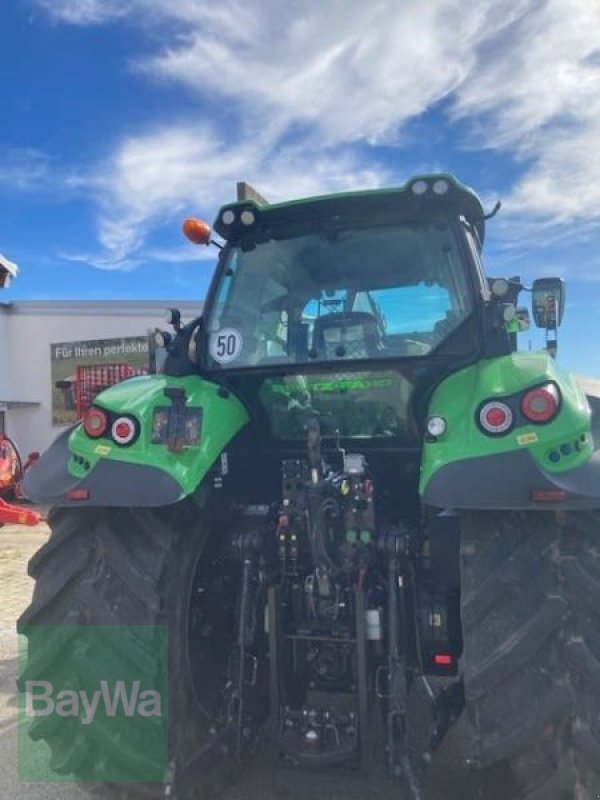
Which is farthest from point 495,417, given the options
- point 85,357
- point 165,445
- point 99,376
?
point 85,357

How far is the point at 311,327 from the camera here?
10.5ft

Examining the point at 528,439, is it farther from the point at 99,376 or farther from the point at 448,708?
the point at 99,376

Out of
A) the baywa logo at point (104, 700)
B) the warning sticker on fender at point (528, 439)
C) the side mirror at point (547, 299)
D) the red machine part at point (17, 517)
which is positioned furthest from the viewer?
the red machine part at point (17, 517)

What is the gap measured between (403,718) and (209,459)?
1.21m

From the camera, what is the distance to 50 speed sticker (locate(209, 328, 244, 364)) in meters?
3.16

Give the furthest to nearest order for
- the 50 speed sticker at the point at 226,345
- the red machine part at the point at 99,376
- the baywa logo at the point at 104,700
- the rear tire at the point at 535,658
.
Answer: the red machine part at the point at 99,376
the 50 speed sticker at the point at 226,345
the baywa logo at the point at 104,700
the rear tire at the point at 535,658

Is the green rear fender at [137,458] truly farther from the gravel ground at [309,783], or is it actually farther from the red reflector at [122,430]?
the gravel ground at [309,783]

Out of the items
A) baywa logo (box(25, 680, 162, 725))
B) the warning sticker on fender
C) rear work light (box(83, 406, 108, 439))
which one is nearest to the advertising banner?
rear work light (box(83, 406, 108, 439))

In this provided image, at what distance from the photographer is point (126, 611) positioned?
2586mm

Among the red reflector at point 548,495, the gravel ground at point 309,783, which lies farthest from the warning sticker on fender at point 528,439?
the gravel ground at point 309,783

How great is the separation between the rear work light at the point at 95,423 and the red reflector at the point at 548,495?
5.48 feet

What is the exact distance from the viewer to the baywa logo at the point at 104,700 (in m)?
2.54

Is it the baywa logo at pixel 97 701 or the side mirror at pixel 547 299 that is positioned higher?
the side mirror at pixel 547 299

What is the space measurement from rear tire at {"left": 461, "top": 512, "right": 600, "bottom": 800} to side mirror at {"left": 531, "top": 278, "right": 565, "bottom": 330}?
1404mm
